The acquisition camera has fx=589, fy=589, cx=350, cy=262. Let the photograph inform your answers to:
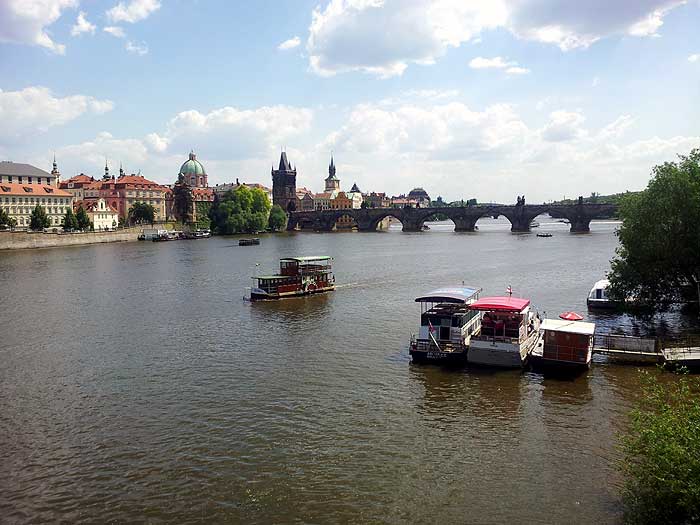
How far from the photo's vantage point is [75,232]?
144375 mm

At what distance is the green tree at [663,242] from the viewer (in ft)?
120

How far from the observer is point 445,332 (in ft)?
110

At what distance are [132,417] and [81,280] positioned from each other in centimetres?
5212

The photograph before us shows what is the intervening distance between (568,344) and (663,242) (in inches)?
456

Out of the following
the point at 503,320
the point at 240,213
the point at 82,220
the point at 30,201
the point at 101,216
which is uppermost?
the point at 30,201

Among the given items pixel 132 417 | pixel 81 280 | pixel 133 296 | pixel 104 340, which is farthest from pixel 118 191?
pixel 132 417

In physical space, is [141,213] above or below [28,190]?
below

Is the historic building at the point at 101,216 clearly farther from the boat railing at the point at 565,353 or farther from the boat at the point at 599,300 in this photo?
the boat railing at the point at 565,353

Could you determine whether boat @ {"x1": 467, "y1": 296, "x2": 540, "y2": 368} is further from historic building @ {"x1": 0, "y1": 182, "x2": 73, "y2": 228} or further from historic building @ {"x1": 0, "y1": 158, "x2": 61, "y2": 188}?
historic building @ {"x1": 0, "y1": 158, "x2": 61, "y2": 188}

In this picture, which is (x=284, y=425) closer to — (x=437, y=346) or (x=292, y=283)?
(x=437, y=346)

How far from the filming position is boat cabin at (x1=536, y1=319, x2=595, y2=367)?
98.8ft

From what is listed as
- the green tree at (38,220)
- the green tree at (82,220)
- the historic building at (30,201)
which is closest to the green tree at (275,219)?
the green tree at (82,220)

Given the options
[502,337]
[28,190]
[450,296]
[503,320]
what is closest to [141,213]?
[28,190]

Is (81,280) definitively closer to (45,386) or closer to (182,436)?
(45,386)
